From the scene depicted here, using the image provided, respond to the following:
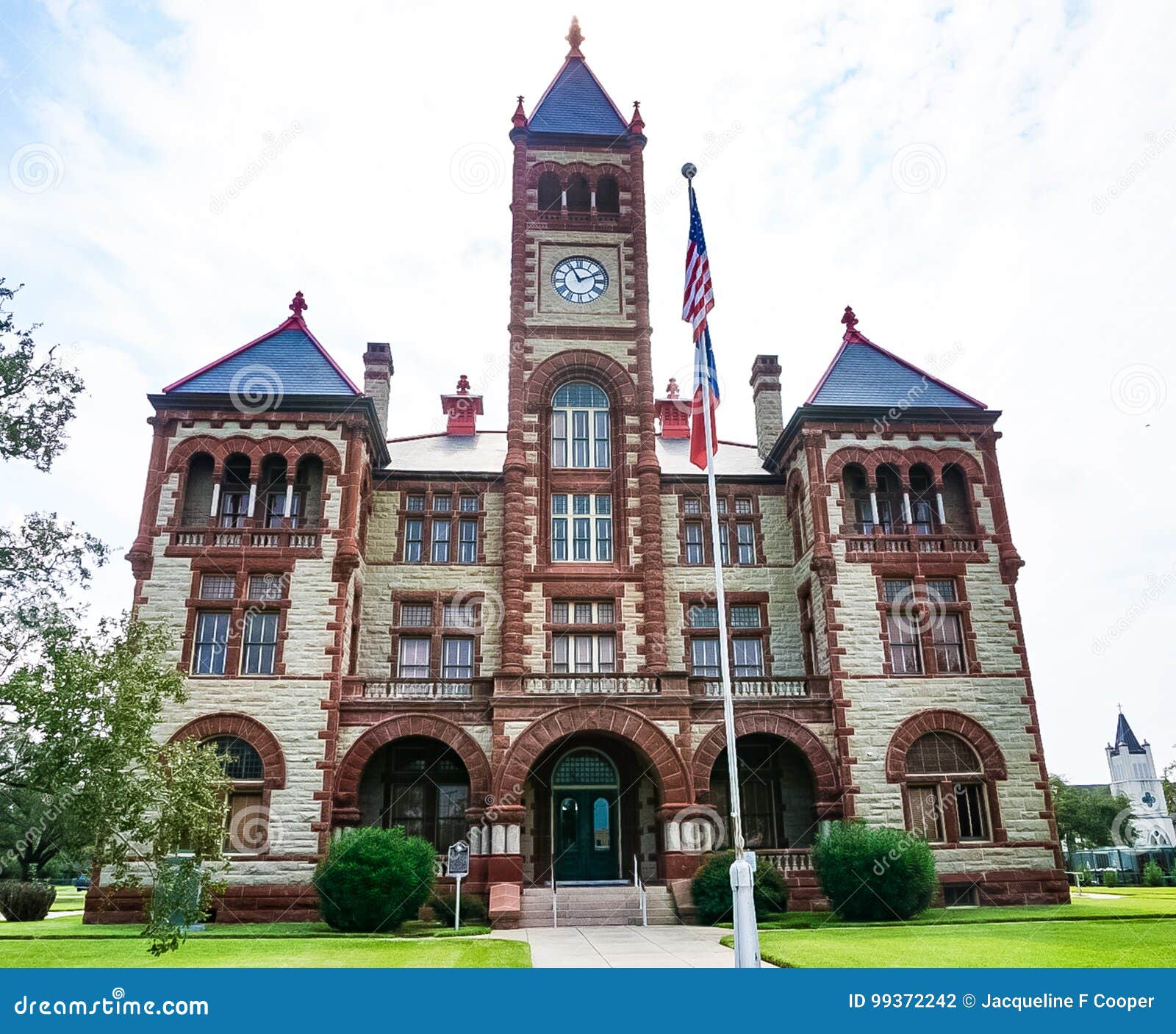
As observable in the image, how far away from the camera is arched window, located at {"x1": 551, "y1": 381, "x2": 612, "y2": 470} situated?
110 ft

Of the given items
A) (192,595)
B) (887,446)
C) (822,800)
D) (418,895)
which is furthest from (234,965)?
(887,446)

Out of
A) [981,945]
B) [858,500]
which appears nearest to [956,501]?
[858,500]

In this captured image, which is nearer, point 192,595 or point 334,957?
point 334,957

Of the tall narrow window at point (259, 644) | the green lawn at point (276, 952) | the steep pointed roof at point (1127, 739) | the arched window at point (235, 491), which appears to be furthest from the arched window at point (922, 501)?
the steep pointed roof at point (1127, 739)

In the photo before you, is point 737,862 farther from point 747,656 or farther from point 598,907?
point 747,656

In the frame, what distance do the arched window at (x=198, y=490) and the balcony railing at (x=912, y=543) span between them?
20.1 meters

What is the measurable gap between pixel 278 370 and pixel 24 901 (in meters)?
17.3

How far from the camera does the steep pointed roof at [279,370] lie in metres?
30.7

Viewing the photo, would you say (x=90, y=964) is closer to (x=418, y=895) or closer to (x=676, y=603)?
(x=418, y=895)

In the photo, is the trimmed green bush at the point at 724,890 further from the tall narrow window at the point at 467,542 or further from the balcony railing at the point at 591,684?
the tall narrow window at the point at 467,542

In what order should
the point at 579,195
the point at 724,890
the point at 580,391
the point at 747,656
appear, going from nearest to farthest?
the point at 724,890
the point at 747,656
the point at 580,391
the point at 579,195

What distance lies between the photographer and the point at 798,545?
33156 millimetres

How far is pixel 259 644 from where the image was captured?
28.1m

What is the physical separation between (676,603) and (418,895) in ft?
43.0
